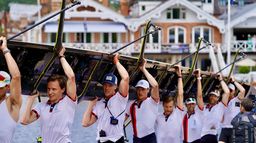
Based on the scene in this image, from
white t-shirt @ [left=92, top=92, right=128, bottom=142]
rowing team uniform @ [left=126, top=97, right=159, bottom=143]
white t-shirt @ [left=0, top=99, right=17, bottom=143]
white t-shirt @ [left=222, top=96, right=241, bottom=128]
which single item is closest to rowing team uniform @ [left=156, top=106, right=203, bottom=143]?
rowing team uniform @ [left=126, top=97, right=159, bottom=143]

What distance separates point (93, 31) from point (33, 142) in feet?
176

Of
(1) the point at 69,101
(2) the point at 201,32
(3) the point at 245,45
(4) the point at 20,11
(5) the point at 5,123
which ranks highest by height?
(4) the point at 20,11

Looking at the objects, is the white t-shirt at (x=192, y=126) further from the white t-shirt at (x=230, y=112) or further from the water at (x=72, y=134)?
the water at (x=72, y=134)

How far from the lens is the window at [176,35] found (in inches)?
3159

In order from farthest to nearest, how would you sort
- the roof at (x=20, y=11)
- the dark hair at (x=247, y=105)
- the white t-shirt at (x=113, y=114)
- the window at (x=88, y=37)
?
1. the roof at (x=20, y=11)
2. the window at (x=88, y=37)
3. the dark hair at (x=247, y=105)
4. the white t-shirt at (x=113, y=114)

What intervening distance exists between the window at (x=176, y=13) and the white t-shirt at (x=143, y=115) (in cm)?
6699

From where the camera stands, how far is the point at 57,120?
11281 millimetres

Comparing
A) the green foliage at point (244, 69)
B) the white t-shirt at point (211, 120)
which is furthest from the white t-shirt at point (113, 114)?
the green foliage at point (244, 69)

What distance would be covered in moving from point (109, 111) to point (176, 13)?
68.5 meters

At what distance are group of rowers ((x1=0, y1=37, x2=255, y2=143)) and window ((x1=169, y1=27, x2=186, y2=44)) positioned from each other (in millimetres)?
62759

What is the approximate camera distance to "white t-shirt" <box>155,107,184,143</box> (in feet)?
47.9

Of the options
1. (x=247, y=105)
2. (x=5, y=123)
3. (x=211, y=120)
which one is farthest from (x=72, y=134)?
(x=5, y=123)

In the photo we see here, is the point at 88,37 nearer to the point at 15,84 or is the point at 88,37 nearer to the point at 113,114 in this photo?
the point at 113,114

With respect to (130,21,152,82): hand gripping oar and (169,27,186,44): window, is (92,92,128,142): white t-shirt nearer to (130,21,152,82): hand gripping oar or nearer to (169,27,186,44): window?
(130,21,152,82): hand gripping oar
